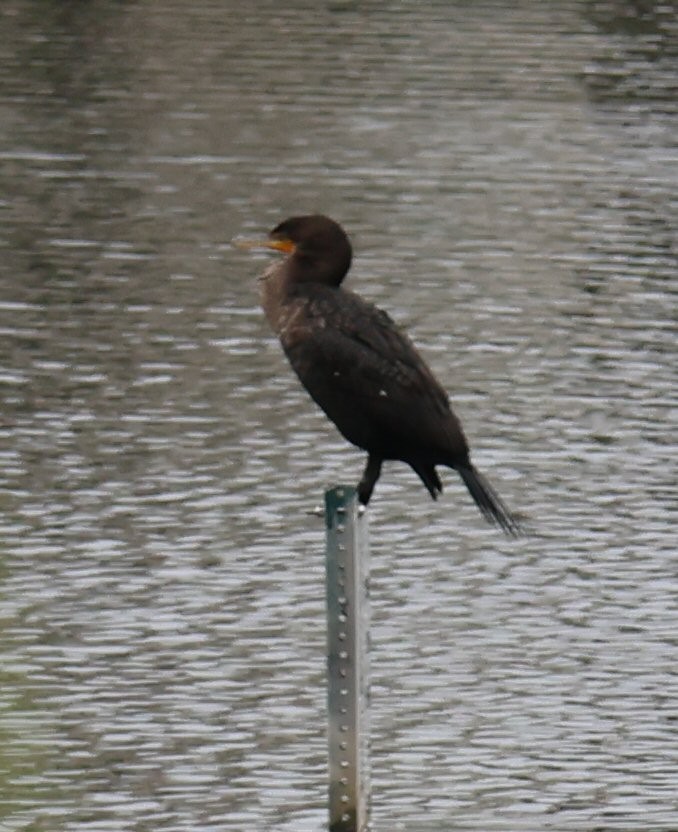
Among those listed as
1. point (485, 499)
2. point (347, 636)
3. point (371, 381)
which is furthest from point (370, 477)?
point (347, 636)

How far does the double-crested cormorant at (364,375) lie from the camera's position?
296 inches

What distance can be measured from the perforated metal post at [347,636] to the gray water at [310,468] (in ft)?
2.75

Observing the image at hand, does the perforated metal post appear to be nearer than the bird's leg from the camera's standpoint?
Yes

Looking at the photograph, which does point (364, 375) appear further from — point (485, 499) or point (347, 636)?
point (347, 636)

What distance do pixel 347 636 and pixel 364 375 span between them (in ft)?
3.63

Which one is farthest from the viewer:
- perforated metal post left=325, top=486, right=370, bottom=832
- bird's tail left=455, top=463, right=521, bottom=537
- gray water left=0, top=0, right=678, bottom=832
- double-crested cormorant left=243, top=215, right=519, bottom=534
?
gray water left=0, top=0, right=678, bottom=832

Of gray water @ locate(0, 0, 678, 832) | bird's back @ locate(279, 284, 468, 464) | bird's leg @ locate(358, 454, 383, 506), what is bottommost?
gray water @ locate(0, 0, 678, 832)

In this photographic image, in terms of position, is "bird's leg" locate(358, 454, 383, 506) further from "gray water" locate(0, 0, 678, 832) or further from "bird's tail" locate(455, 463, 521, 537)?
"gray water" locate(0, 0, 678, 832)

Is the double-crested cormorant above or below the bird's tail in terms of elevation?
above

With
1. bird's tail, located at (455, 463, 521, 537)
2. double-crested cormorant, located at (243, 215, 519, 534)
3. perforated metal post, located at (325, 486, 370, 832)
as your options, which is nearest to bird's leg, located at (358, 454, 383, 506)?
double-crested cormorant, located at (243, 215, 519, 534)

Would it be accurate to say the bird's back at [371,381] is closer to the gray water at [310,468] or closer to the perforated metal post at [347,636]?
the perforated metal post at [347,636]

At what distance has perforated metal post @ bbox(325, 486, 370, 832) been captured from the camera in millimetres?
6617

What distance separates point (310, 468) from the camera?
11836mm

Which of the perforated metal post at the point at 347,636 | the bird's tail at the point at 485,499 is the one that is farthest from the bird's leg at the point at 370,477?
the perforated metal post at the point at 347,636
